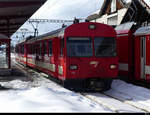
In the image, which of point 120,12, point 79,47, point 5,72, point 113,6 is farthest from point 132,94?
point 113,6

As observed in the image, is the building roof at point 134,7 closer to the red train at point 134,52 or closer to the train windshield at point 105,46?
the red train at point 134,52

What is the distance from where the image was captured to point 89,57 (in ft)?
35.5

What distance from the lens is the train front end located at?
10702 mm

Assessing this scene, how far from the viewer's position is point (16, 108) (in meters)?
6.68

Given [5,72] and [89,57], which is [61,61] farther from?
[5,72]

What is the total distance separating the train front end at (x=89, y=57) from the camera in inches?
421

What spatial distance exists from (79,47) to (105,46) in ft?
3.46

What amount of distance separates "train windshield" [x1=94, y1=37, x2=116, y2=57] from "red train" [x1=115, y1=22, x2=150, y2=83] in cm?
160

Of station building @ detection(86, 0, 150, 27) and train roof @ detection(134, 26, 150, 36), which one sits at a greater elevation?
station building @ detection(86, 0, 150, 27)

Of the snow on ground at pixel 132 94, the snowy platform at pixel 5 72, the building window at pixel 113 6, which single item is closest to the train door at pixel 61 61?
the snow on ground at pixel 132 94

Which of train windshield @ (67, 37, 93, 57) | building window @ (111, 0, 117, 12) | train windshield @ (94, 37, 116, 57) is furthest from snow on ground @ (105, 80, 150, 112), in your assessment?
building window @ (111, 0, 117, 12)

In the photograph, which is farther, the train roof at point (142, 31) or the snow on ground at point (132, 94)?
the train roof at point (142, 31)

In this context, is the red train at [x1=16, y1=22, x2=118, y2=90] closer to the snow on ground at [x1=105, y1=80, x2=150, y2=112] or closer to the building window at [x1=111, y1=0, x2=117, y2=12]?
the snow on ground at [x1=105, y1=80, x2=150, y2=112]

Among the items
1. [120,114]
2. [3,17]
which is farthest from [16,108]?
[3,17]
